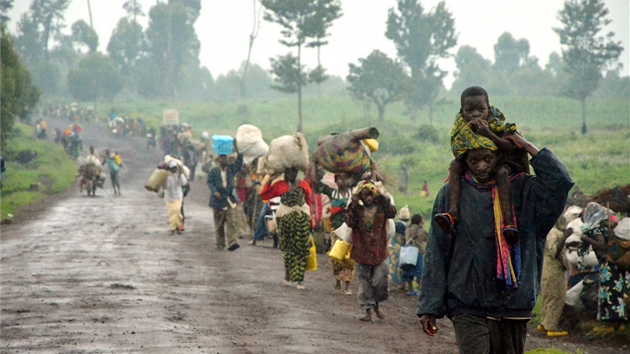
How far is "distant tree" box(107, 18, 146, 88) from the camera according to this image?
112812 millimetres

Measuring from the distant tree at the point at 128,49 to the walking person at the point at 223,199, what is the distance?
97731 mm

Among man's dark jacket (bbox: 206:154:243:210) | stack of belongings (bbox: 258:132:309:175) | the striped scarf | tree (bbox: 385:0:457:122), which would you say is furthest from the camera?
tree (bbox: 385:0:457:122)

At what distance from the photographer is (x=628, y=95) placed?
88250 mm

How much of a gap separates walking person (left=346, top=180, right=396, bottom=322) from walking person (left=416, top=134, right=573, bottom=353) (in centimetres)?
570

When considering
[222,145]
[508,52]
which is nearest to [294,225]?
[222,145]

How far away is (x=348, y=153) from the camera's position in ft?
42.8

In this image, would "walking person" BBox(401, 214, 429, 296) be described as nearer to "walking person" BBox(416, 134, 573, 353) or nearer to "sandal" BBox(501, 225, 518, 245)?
"walking person" BBox(416, 134, 573, 353)

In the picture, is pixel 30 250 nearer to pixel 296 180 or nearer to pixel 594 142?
pixel 296 180

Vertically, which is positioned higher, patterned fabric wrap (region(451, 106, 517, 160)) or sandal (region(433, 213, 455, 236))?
patterned fabric wrap (region(451, 106, 517, 160))

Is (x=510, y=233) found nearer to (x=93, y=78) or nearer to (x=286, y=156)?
(x=286, y=156)

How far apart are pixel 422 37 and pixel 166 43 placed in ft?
132

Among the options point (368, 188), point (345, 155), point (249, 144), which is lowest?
Result: point (368, 188)

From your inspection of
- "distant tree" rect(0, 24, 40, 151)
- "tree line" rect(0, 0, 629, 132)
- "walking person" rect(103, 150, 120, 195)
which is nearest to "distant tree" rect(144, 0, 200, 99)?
"tree line" rect(0, 0, 629, 132)

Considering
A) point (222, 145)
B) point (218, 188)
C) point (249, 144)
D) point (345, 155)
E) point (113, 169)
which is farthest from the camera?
point (113, 169)
